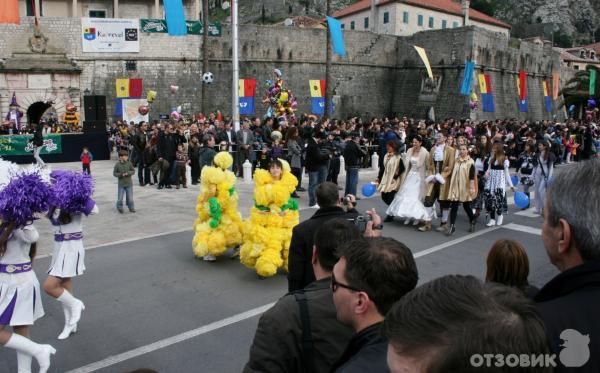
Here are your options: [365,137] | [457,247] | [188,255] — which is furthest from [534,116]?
[188,255]

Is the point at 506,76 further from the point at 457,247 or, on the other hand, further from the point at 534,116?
the point at 457,247

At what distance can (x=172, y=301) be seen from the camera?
6.61 m

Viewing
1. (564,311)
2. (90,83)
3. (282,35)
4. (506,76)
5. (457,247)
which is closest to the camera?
(564,311)

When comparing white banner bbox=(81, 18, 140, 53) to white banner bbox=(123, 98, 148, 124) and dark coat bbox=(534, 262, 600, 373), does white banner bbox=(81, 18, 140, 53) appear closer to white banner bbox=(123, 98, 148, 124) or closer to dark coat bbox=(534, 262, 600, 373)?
white banner bbox=(123, 98, 148, 124)

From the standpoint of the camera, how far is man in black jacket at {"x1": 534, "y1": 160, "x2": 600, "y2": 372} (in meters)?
1.66

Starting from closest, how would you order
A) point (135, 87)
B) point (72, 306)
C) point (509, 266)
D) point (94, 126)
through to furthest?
point (509, 266) → point (72, 306) → point (94, 126) → point (135, 87)

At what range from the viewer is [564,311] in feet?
5.68

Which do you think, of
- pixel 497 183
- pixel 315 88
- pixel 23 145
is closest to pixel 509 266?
pixel 497 183

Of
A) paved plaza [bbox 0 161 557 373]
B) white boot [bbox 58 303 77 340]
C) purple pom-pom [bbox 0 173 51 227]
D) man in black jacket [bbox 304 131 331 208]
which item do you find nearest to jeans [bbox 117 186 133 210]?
paved plaza [bbox 0 161 557 373]

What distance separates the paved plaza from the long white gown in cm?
34

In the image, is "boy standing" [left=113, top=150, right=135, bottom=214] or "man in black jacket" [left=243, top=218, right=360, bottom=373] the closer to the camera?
"man in black jacket" [left=243, top=218, right=360, bottom=373]

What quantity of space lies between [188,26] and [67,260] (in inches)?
1199

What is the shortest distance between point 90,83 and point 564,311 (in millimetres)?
33806

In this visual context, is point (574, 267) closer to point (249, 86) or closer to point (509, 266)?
point (509, 266)
